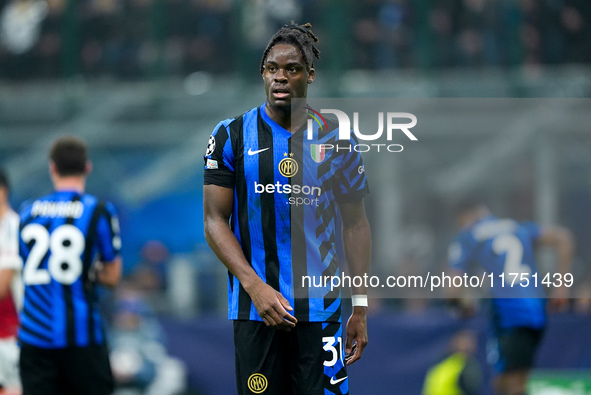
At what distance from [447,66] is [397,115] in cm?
819

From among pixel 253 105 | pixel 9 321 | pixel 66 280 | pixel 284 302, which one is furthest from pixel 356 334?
pixel 253 105

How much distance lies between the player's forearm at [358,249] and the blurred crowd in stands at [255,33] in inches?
358

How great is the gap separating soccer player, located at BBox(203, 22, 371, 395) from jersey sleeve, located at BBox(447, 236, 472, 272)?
12.9 feet

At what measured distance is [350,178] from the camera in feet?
12.1

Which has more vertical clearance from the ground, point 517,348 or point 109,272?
point 109,272

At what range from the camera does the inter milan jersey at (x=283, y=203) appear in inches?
139

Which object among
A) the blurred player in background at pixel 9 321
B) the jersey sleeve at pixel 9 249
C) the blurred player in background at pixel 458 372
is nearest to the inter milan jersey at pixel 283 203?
the jersey sleeve at pixel 9 249

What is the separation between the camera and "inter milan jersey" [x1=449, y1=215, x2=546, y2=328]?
7.42m

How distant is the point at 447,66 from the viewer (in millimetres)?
12523

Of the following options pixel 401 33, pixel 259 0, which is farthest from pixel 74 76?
pixel 401 33

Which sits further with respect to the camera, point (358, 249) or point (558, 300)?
point (558, 300)

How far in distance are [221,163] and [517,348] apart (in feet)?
15.6

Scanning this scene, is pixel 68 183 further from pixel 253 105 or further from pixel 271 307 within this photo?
pixel 253 105

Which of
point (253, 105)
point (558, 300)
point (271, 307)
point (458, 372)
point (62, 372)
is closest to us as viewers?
point (271, 307)
